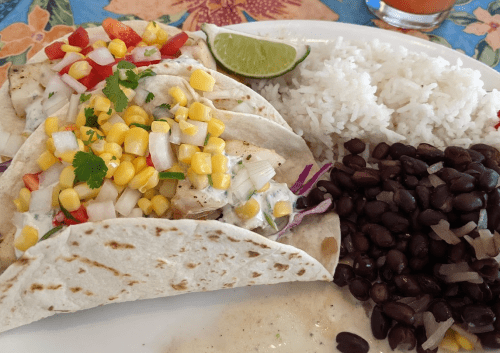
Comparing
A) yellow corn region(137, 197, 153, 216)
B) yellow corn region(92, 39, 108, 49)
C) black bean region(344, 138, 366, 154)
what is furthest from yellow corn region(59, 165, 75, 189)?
black bean region(344, 138, 366, 154)

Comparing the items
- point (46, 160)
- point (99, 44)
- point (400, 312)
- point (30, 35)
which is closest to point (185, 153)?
point (46, 160)

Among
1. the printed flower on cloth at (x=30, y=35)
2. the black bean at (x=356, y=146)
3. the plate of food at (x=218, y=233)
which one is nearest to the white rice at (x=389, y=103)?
the black bean at (x=356, y=146)

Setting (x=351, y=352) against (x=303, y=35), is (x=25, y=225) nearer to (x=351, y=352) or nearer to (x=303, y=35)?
(x=351, y=352)

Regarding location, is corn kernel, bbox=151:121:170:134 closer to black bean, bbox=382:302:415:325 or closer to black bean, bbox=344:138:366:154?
black bean, bbox=344:138:366:154

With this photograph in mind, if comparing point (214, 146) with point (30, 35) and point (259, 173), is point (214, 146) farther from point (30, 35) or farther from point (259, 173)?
point (30, 35)

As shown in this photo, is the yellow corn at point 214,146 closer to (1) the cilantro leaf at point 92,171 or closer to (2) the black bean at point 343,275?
(1) the cilantro leaf at point 92,171

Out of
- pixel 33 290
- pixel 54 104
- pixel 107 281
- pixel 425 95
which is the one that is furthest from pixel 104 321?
pixel 425 95
